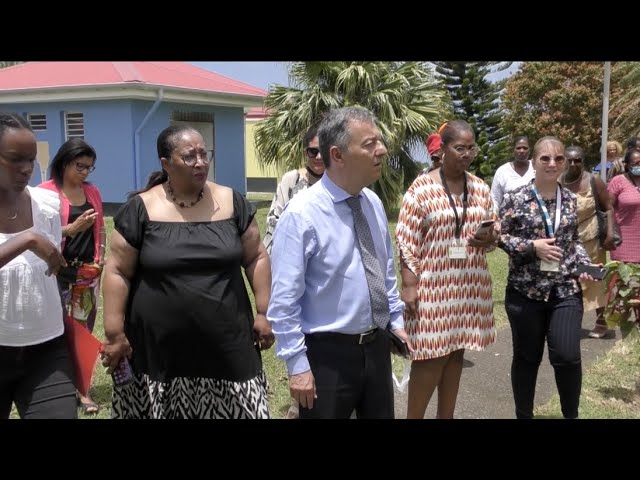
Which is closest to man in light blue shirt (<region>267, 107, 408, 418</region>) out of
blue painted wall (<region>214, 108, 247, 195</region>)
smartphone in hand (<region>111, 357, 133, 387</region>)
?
smartphone in hand (<region>111, 357, 133, 387</region>)

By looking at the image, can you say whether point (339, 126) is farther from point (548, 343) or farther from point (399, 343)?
point (548, 343)

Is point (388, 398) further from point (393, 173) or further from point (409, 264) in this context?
point (393, 173)

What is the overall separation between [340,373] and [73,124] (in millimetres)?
17384

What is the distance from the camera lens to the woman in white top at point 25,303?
2625 millimetres

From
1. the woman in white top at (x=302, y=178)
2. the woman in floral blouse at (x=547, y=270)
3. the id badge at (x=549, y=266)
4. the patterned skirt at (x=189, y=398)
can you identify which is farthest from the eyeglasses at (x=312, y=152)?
the patterned skirt at (x=189, y=398)

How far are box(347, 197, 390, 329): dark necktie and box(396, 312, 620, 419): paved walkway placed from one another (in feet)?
5.68

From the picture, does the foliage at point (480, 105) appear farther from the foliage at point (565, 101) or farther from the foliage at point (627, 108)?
the foliage at point (627, 108)

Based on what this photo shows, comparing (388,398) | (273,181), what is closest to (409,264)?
(388,398)

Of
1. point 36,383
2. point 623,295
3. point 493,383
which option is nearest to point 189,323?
point 36,383

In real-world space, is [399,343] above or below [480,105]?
below

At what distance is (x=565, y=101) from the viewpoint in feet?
96.3

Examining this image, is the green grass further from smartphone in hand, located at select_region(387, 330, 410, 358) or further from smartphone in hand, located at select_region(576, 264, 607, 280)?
smartphone in hand, located at select_region(387, 330, 410, 358)

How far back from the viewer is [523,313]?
12.4 feet
